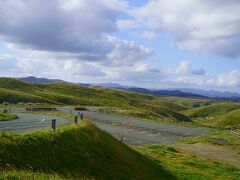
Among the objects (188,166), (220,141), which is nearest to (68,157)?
(188,166)

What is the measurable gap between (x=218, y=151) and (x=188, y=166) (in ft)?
51.1

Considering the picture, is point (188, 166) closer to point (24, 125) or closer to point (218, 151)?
point (218, 151)

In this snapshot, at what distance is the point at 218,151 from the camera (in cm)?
4866

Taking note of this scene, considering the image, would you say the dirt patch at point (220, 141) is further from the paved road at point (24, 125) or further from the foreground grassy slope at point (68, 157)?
the foreground grassy slope at point (68, 157)

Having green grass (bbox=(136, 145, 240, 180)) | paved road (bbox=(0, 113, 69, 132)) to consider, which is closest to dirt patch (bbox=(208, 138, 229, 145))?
green grass (bbox=(136, 145, 240, 180))

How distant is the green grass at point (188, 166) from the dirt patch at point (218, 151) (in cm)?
304

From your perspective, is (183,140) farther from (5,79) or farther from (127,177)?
(5,79)

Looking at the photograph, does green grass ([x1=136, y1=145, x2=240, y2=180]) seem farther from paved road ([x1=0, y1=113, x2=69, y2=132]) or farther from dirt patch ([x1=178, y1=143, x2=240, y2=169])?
paved road ([x1=0, y1=113, x2=69, y2=132])

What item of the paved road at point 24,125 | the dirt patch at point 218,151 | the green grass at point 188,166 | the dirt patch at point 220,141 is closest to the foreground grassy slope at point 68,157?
the green grass at point 188,166

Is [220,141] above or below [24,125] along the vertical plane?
below

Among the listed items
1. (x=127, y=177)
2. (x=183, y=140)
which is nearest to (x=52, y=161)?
(x=127, y=177)

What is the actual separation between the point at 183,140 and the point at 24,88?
132 m

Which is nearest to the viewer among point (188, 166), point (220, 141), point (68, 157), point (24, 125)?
point (68, 157)

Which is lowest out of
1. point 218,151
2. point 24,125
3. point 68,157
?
point 218,151
